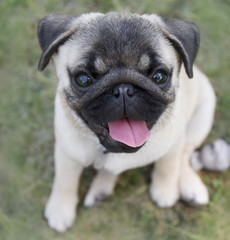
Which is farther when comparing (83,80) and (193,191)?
(193,191)

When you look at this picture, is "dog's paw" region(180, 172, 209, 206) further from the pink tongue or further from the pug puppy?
the pink tongue

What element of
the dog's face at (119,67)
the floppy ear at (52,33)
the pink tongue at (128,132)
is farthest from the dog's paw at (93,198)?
the floppy ear at (52,33)

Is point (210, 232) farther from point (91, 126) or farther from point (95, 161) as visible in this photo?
point (91, 126)

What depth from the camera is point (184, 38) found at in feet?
10.3

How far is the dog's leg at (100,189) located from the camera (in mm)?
4266

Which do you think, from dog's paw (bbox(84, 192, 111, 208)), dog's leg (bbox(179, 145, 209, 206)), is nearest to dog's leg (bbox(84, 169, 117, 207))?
dog's paw (bbox(84, 192, 111, 208))

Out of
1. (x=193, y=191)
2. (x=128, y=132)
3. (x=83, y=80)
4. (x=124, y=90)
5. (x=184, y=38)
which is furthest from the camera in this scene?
(x=193, y=191)

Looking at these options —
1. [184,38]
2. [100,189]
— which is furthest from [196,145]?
[184,38]

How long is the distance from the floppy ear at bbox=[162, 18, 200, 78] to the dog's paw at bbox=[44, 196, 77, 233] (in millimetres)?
1985

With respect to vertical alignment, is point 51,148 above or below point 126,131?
below

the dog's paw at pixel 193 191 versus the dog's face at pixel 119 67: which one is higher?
the dog's face at pixel 119 67

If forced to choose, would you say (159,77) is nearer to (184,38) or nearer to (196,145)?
(184,38)

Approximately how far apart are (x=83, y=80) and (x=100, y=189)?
5.88 ft

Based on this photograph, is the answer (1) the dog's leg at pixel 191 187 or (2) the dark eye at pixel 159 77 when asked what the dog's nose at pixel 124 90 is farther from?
(1) the dog's leg at pixel 191 187
